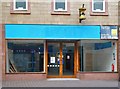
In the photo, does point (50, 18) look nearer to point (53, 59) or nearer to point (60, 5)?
point (60, 5)

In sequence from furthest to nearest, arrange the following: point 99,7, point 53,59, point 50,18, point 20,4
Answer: point 53,59, point 99,7, point 20,4, point 50,18

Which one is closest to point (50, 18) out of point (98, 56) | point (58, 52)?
point (58, 52)

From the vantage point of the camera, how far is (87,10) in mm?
18203

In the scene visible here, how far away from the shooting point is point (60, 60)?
18750 mm

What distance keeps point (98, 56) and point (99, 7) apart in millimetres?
3052

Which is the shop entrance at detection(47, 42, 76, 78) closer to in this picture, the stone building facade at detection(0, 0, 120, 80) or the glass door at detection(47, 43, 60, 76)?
the glass door at detection(47, 43, 60, 76)

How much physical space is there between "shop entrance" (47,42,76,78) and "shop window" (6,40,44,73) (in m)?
0.61

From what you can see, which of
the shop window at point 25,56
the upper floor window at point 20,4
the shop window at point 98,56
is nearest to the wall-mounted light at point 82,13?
the shop window at point 98,56

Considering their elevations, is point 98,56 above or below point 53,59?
above

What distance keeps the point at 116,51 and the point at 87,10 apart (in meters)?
3.10

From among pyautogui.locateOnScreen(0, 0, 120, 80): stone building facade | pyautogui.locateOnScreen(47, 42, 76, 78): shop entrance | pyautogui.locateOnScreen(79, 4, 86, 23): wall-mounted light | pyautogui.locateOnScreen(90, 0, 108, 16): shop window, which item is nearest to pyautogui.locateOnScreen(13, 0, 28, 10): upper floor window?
pyautogui.locateOnScreen(0, 0, 120, 80): stone building facade

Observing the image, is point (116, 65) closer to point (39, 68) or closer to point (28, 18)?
point (39, 68)

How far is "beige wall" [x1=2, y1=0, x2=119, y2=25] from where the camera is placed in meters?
17.9

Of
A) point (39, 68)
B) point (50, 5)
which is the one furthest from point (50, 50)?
point (50, 5)
